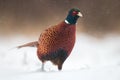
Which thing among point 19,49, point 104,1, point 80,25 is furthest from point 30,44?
point 104,1

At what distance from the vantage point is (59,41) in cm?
360

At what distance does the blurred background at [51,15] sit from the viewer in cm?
373

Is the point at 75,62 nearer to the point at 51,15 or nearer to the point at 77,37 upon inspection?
the point at 77,37

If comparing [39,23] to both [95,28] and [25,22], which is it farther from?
[95,28]

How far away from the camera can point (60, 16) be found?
12.2ft

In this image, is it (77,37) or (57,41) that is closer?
(57,41)

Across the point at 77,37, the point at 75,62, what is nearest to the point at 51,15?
the point at 77,37

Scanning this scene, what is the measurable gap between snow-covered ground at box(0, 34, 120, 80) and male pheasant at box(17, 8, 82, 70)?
0.15 feet

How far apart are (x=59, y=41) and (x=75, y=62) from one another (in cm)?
21

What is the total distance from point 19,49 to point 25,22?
0.20 m

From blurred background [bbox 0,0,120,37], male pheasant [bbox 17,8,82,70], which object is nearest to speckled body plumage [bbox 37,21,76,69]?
male pheasant [bbox 17,8,82,70]

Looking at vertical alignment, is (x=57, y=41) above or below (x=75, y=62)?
above

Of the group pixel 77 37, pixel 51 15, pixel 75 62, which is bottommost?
pixel 75 62

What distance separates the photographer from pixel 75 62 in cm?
370
